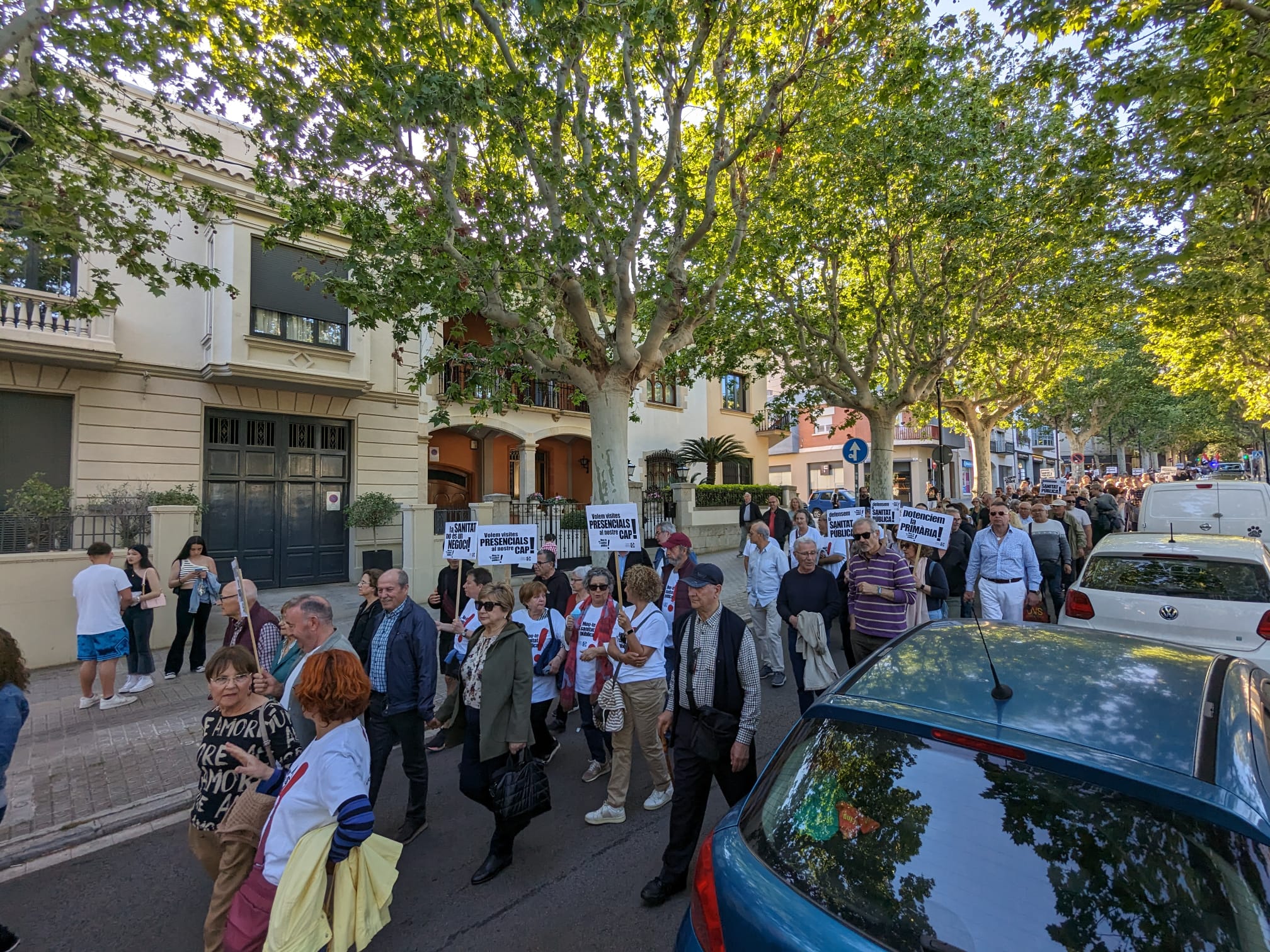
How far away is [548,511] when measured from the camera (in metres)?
15.0

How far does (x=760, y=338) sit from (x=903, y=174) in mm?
4522

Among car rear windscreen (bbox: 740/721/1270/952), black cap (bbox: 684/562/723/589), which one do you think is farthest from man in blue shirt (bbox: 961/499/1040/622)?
car rear windscreen (bbox: 740/721/1270/952)

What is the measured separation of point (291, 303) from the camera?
13.2m

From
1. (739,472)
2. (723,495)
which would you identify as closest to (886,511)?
(723,495)

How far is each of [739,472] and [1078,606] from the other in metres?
19.4

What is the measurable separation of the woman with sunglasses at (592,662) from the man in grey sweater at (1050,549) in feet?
21.8

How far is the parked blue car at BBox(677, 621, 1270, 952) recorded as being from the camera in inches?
57.7

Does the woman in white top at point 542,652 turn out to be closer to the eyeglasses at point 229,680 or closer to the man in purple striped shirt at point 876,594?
the eyeglasses at point 229,680

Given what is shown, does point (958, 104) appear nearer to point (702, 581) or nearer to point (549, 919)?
point (702, 581)

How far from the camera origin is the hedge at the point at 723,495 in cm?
1927

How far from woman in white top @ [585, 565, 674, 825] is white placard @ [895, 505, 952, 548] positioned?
348cm

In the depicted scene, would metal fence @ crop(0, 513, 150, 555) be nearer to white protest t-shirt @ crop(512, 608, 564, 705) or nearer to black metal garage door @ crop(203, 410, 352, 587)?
black metal garage door @ crop(203, 410, 352, 587)

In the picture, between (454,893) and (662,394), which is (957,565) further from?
(662,394)

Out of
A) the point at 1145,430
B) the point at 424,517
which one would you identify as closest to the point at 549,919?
the point at 424,517
